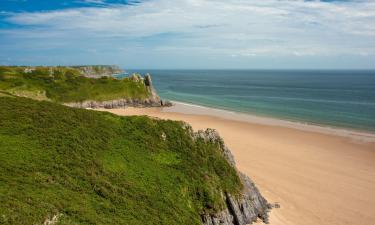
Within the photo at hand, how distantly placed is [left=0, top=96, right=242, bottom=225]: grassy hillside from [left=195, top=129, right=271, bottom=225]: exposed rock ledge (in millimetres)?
642

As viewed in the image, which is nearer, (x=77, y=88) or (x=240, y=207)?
(x=240, y=207)

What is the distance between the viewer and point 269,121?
73875 mm

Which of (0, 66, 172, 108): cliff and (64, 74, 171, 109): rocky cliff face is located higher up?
(0, 66, 172, 108): cliff

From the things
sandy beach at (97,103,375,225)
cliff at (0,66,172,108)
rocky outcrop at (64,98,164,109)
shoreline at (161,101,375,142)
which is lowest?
sandy beach at (97,103,375,225)

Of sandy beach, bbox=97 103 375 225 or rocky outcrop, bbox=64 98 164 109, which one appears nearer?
sandy beach, bbox=97 103 375 225

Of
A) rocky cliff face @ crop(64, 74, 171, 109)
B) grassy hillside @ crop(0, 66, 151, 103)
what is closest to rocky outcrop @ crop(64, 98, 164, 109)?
rocky cliff face @ crop(64, 74, 171, 109)

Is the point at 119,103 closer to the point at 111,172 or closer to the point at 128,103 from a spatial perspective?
the point at 128,103

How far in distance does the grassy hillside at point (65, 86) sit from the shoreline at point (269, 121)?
47.2ft

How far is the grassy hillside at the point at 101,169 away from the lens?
670 inches

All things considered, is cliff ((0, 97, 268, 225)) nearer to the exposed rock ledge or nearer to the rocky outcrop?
the exposed rock ledge

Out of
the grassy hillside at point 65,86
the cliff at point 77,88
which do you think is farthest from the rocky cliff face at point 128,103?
the grassy hillside at point 65,86

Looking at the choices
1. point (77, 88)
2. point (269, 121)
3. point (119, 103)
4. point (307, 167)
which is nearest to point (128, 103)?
point (119, 103)

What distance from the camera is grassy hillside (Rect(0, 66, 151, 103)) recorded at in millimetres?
85312

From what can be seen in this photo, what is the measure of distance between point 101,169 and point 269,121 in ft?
191
